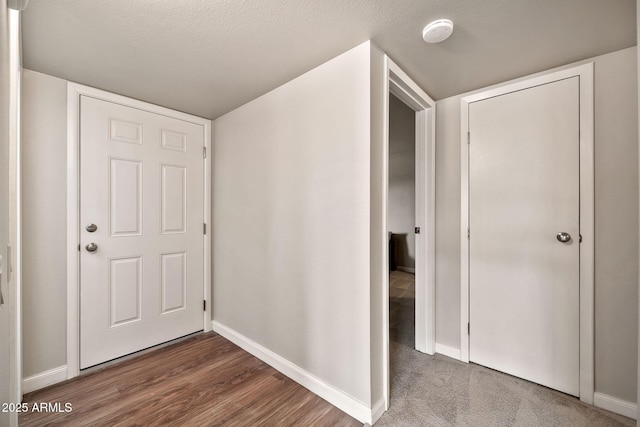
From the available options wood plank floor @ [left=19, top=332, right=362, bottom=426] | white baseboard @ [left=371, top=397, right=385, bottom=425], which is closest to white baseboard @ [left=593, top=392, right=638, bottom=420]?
white baseboard @ [left=371, top=397, right=385, bottom=425]

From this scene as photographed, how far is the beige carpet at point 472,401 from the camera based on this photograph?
1.54 meters

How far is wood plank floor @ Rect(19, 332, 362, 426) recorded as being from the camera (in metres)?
1.56

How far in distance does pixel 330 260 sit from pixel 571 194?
1626 millimetres

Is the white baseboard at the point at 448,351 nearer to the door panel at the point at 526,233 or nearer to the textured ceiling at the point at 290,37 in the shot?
the door panel at the point at 526,233

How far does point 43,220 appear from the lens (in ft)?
6.16

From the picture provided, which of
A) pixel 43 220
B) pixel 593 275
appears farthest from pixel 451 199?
Result: pixel 43 220

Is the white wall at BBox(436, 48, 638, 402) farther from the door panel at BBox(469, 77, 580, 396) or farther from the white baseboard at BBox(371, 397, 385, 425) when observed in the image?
the white baseboard at BBox(371, 397, 385, 425)

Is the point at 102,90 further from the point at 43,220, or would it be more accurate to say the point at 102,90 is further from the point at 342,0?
the point at 342,0

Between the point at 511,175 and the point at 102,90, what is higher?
the point at 102,90

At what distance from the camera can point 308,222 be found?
1.84 m

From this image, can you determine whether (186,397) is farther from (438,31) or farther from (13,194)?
(438,31)

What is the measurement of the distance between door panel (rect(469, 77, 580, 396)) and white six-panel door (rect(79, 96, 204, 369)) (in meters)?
2.51

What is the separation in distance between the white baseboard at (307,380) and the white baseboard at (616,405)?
137cm

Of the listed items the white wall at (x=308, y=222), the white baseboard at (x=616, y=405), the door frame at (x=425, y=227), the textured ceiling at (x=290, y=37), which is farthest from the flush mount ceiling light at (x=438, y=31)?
the white baseboard at (x=616, y=405)
